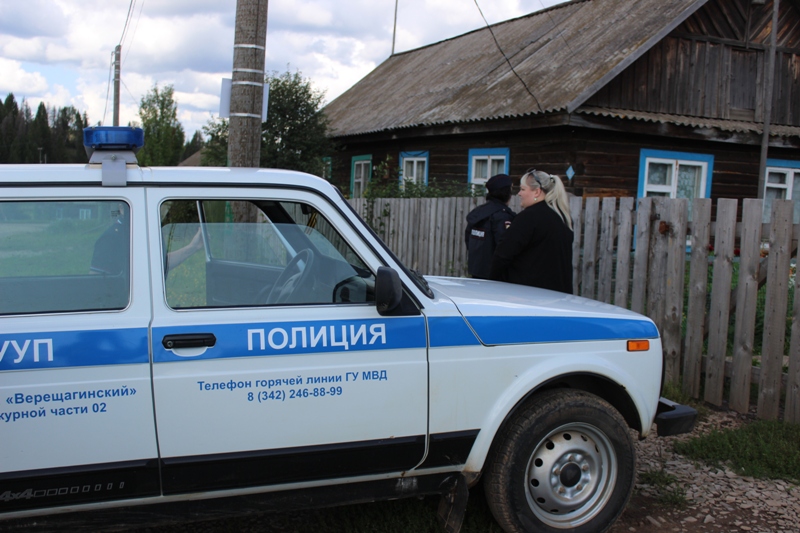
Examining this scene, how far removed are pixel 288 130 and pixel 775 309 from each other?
13294mm

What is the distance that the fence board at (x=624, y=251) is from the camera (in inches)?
247

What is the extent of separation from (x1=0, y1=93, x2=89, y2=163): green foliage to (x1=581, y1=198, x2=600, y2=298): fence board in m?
77.1

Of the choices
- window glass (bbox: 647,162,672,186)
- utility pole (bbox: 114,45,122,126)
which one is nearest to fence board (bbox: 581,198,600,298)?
window glass (bbox: 647,162,672,186)

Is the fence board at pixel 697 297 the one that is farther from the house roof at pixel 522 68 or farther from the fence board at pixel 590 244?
the house roof at pixel 522 68

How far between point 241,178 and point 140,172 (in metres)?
0.40

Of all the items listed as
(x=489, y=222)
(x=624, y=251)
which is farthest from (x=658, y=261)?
(x=489, y=222)

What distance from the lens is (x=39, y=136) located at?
8562 cm

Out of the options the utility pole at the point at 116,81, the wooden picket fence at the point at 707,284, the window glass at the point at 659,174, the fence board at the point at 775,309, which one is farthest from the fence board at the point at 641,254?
the utility pole at the point at 116,81

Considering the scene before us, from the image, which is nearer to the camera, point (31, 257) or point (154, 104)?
point (31, 257)

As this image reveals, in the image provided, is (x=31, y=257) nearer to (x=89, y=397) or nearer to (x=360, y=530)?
(x=89, y=397)

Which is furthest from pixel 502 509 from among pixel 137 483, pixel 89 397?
pixel 89 397

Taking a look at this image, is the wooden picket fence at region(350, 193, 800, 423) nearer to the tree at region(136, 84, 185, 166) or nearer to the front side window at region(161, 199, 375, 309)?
the front side window at region(161, 199, 375, 309)

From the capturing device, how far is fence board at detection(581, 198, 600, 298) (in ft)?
21.6

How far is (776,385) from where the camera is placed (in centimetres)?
522
